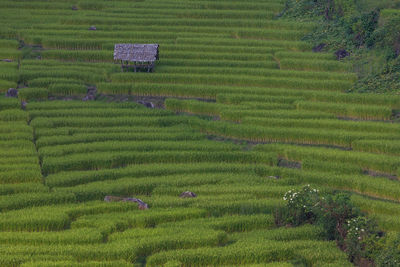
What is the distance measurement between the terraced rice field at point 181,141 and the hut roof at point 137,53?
0.84 m

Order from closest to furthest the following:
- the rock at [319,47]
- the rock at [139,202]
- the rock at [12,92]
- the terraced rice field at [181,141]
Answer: the terraced rice field at [181,141], the rock at [139,202], the rock at [12,92], the rock at [319,47]

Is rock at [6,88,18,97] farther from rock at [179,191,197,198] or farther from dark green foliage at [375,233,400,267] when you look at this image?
dark green foliage at [375,233,400,267]

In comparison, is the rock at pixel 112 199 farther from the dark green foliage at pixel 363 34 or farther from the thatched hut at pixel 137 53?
the dark green foliage at pixel 363 34

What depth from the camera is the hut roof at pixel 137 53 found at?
3216 cm

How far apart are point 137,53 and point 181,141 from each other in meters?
7.87

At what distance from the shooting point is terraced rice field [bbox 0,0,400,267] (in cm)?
1833

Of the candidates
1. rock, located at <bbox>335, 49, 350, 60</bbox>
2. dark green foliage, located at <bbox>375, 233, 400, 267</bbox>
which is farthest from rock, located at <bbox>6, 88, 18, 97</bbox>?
dark green foliage, located at <bbox>375, 233, 400, 267</bbox>

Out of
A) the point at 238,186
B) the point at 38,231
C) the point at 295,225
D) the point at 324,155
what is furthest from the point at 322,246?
the point at 38,231

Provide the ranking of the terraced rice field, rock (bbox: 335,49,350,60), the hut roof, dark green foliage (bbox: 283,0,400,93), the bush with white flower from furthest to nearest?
1. rock (bbox: 335,49,350,60)
2. the hut roof
3. dark green foliage (bbox: 283,0,400,93)
4. the bush with white flower
5. the terraced rice field

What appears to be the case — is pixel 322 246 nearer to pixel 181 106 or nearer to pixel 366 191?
pixel 366 191

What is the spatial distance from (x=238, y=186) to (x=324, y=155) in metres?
4.29

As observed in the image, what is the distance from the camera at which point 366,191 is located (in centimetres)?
2227

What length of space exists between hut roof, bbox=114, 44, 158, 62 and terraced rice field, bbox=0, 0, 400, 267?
0.84m

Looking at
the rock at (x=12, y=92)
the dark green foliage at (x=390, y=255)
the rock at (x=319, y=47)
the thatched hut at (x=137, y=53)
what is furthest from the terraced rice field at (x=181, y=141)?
the dark green foliage at (x=390, y=255)
